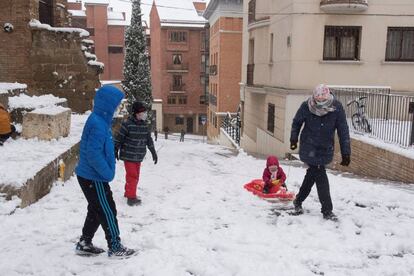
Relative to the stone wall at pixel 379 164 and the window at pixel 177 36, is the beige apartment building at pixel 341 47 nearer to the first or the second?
the stone wall at pixel 379 164

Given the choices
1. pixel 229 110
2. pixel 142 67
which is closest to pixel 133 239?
pixel 142 67

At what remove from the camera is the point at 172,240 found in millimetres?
4703

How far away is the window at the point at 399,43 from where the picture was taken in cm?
1605

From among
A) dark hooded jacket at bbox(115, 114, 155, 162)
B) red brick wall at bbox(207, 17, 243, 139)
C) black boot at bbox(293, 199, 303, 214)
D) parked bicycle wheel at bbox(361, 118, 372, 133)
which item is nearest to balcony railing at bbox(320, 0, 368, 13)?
parked bicycle wheel at bbox(361, 118, 372, 133)

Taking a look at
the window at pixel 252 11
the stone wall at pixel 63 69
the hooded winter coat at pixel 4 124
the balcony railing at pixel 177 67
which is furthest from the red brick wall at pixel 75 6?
the hooded winter coat at pixel 4 124

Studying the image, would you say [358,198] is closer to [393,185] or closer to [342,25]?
[393,185]

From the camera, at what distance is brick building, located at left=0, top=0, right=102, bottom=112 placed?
11.9m

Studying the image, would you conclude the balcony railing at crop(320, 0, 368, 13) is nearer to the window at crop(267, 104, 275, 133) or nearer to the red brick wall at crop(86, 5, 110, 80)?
the window at crop(267, 104, 275, 133)

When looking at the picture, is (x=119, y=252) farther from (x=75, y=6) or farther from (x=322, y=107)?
(x=75, y=6)

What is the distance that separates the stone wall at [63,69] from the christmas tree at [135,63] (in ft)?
51.1

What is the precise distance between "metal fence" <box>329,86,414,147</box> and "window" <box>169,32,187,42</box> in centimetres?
3995

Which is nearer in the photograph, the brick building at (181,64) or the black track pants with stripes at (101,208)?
the black track pants with stripes at (101,208)

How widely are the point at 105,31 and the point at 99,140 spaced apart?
177 ft

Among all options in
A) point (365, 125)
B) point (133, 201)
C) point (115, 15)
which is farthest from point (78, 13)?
point (133, 201)
